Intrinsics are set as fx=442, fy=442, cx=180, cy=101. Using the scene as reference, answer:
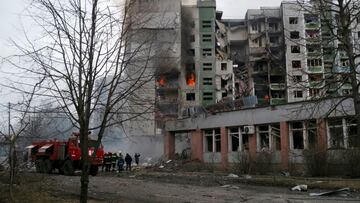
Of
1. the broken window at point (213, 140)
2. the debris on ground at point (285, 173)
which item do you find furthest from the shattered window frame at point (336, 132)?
the broken window at point (213, 140)

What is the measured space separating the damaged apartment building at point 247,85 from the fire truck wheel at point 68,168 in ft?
21.6

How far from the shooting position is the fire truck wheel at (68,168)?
29969mm

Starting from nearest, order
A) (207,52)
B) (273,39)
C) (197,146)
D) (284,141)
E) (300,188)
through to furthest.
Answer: (300,188), (284,141), (197,146), (207,52), (273,39)

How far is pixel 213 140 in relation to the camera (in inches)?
1534

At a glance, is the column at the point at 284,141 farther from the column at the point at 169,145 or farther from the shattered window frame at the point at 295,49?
the shattered window frame at the point at 295,49

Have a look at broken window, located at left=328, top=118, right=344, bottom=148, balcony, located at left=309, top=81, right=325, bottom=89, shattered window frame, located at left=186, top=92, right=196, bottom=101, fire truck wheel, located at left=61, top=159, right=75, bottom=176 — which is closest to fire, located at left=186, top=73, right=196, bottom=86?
shattered window frame, located at left=186, top=92, right=196, bottom=101

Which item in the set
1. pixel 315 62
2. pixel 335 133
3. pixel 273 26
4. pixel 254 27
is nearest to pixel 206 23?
pixel 254 27

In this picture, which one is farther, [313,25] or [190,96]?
[190,96]

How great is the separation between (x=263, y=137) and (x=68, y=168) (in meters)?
15.2

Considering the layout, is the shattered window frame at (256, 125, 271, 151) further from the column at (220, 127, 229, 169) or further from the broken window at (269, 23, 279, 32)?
the broken window at (269, 23, 279, 32)

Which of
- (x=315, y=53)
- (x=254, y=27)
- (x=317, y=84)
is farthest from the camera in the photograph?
(x=254, y=27)

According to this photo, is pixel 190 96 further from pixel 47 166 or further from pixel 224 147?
pixel 47 166

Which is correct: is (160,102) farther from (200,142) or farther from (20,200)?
(200,142)

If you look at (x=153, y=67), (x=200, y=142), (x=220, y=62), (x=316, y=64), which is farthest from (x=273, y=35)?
(x=153, y=67)
